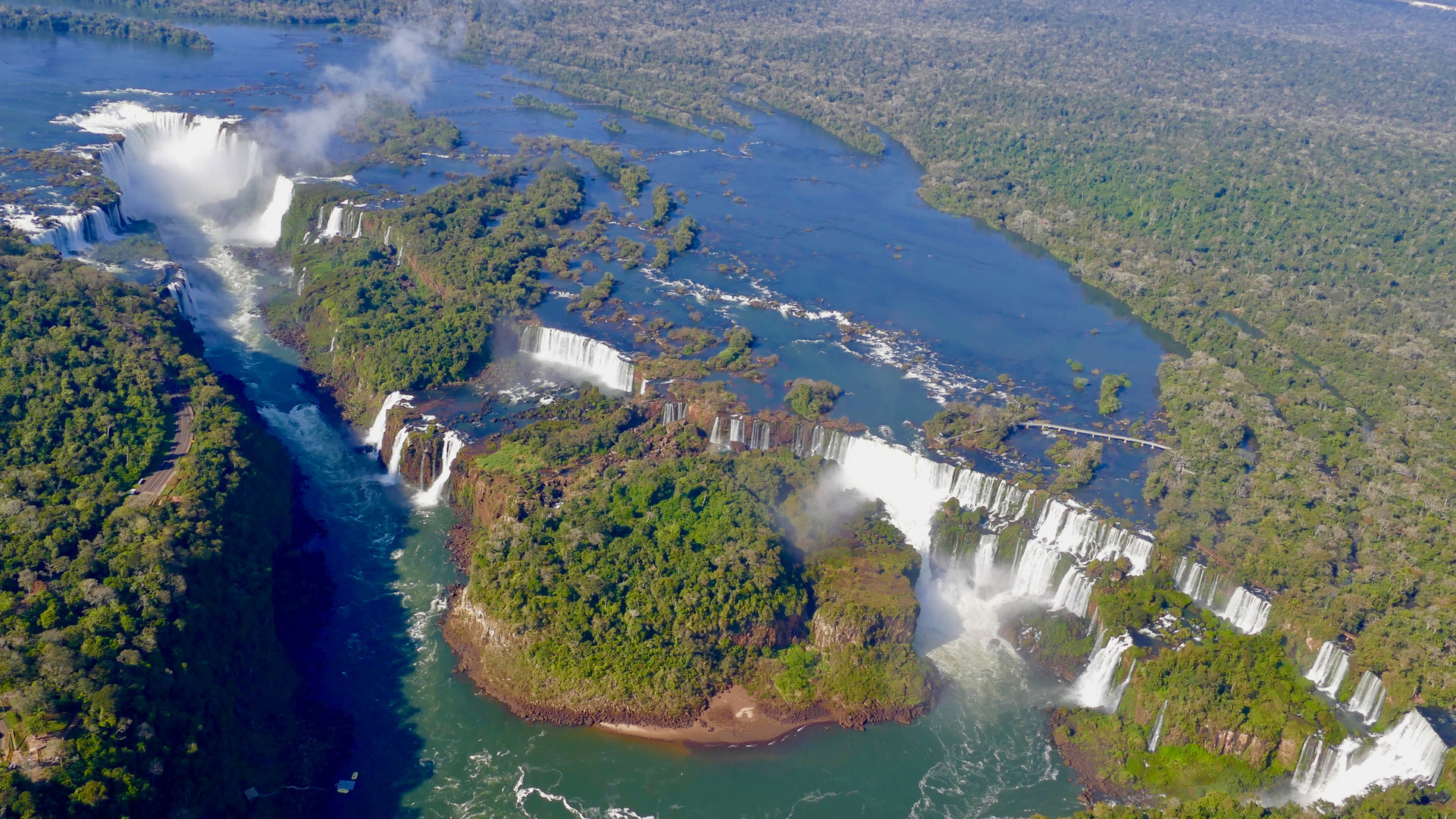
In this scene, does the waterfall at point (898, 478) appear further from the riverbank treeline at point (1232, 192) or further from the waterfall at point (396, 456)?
the waterfall at point (396, 456)

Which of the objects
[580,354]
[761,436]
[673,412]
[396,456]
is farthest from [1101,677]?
[396,456]

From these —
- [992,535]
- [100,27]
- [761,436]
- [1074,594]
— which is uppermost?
[100,27]

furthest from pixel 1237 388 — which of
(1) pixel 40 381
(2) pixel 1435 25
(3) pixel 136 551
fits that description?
(2) pixel 1435 25

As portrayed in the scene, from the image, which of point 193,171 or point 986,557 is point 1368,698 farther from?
point 193,171

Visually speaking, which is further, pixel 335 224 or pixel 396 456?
pixel 335 224

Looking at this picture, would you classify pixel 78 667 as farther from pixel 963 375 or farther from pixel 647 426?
pixel 963 375

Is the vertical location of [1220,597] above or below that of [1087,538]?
below

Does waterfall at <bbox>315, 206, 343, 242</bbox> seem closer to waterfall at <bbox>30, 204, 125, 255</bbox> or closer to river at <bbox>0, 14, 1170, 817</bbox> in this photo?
river at <bbox>0, 14, 1170, 817</bbox>
